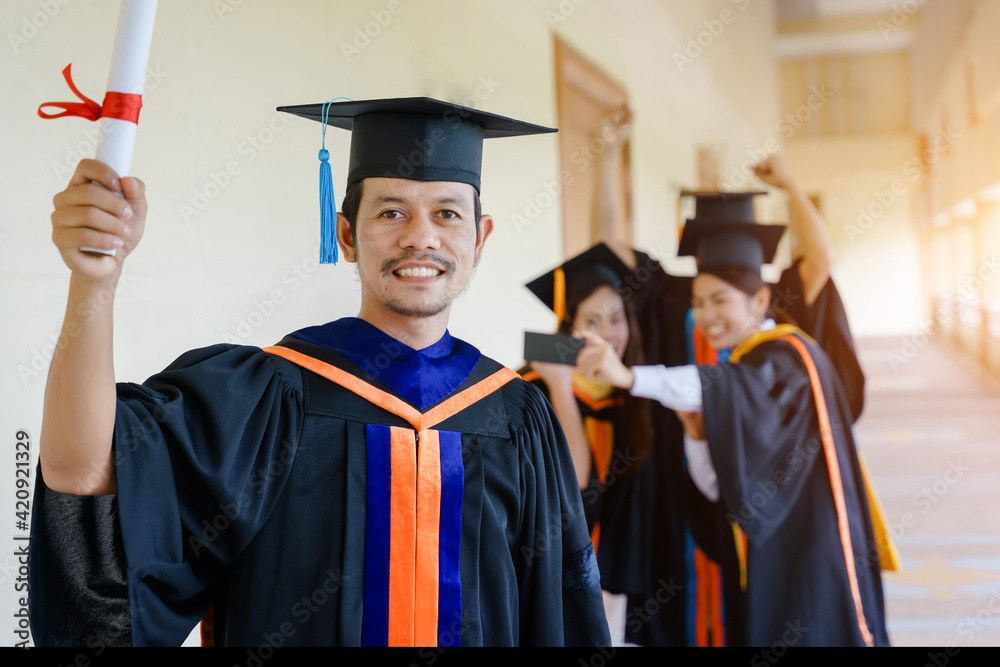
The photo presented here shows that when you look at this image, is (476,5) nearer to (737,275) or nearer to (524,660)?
(737,275)

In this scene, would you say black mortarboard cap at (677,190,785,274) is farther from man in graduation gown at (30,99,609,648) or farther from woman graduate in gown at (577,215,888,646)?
man in graduation gown at (30,99,609,648)

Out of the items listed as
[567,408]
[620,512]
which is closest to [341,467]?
[567,408]

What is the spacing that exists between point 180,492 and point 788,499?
7.43 ft

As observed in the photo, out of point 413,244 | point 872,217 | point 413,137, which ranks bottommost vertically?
point 413,244

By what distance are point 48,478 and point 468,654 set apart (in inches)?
25.5

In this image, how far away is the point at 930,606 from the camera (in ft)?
12.0

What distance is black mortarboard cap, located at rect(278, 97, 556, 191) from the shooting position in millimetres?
1343

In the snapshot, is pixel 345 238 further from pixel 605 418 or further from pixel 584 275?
pixel 605 418

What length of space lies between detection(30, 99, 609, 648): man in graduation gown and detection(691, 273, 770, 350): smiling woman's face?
1643 millimetres

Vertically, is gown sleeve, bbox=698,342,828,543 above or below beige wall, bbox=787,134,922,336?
below

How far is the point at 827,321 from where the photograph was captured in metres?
3.05

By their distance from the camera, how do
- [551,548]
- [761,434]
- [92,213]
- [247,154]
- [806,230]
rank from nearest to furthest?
[92,213] → [551,548] → [247,154] → [761,434] → [806,230]

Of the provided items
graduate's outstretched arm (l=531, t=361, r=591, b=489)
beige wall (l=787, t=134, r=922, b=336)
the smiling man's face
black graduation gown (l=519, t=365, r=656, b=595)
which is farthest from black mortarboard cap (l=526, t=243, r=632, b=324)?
beige wall (l=787, t=134, r=922, b=336)

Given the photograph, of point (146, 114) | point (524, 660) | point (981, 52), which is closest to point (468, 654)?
point (524, 660)
